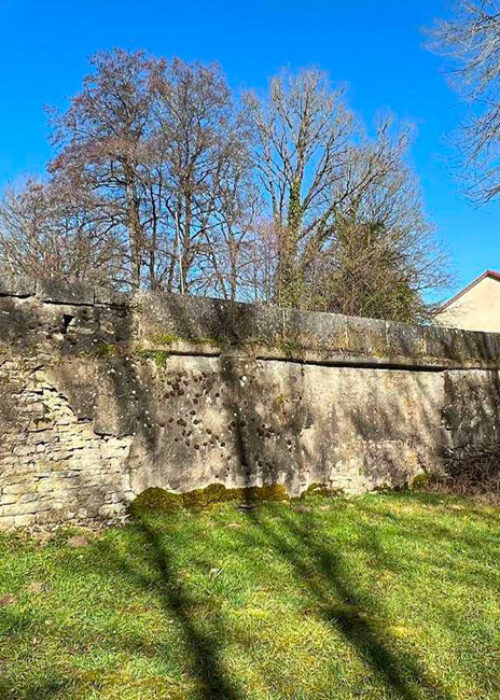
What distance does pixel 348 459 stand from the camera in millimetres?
5402

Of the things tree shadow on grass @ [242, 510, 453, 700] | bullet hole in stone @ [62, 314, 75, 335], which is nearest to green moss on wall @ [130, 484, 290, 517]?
tree shadow on grass @ [242, 510, 453, 700]

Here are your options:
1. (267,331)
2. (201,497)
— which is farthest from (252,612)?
(267,331)

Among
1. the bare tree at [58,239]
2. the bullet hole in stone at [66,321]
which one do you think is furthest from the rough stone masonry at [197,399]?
the bare tree at [58,239]

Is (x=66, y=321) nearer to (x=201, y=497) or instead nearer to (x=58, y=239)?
(x=201, y=497)

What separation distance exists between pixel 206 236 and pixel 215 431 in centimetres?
1333

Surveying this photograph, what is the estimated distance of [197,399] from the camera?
453 centimetres

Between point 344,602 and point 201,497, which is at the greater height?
point 201,497

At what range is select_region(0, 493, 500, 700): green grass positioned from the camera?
213cm

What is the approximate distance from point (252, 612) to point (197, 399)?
6.93 feet

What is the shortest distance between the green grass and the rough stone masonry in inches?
18.6

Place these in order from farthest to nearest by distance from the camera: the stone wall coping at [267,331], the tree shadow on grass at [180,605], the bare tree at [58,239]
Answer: the bare tree at [58,239], the stone wall coping at [267,331], the tree shadow on grass at [180,605]

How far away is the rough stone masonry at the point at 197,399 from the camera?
3773mm

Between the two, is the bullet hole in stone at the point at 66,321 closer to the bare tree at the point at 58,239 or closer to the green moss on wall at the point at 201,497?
the green moss on wall at the point at 201,497

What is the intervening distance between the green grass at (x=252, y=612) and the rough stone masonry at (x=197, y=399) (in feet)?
1.55
